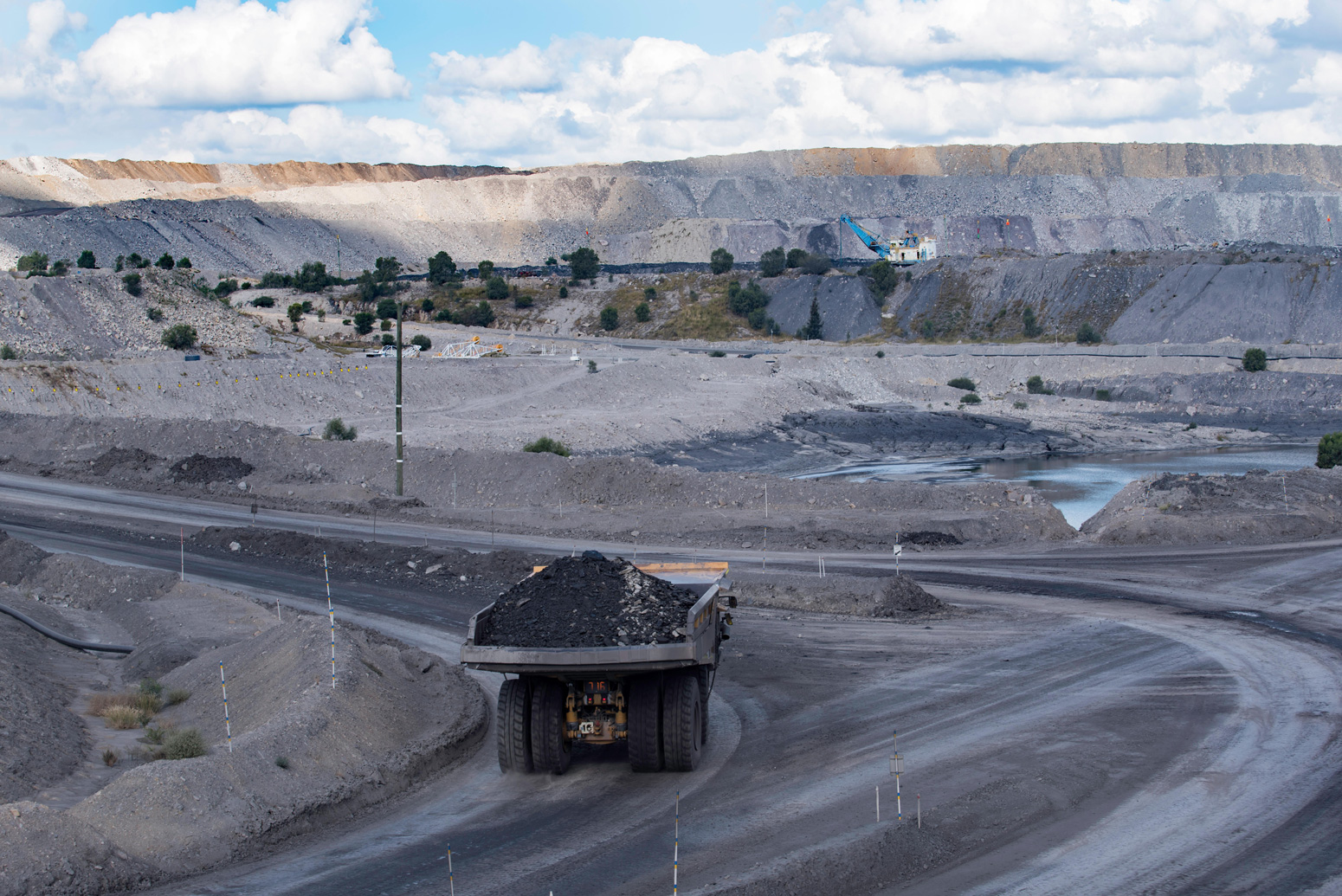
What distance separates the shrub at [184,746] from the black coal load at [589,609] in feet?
11.8

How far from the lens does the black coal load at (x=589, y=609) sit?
1253 centimetres

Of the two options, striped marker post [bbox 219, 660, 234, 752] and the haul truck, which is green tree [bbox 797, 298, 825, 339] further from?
the haul truck

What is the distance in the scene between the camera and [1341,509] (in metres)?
31.8

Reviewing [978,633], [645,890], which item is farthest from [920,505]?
[645,890]

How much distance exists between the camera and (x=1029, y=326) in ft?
336

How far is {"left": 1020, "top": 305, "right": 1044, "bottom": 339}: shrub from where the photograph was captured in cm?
10150

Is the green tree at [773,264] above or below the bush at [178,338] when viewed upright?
above

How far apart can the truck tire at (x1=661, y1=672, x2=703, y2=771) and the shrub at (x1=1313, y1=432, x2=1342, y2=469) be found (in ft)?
120

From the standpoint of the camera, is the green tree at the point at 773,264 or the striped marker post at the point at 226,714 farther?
the green tree at the point at 773,264

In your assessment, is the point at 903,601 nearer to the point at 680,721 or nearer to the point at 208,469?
the point at 680,721

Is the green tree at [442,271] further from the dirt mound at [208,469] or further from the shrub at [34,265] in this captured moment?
the dirt mound at [208,469]

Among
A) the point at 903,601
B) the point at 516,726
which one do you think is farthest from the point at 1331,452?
the point at 516,726

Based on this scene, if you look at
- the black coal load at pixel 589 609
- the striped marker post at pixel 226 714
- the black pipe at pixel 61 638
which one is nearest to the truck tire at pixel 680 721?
the black coal load at pixel 589 609

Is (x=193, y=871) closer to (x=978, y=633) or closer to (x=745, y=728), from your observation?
(x=745, y=728)
